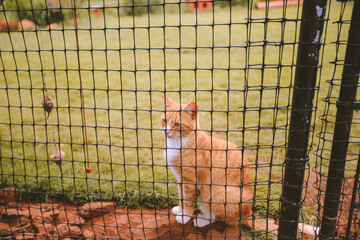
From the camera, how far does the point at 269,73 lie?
6.06m

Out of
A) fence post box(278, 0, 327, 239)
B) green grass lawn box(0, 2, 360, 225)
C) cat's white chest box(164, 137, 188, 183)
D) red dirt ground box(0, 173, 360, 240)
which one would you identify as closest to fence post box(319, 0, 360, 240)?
fence post box(278, 0, 327, 239)

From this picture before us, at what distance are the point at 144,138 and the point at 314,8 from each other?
3146mm

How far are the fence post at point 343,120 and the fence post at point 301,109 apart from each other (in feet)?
0.67

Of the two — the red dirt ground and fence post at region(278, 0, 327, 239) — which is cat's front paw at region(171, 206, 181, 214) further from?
fence post at region(278, 0, 327, 239)

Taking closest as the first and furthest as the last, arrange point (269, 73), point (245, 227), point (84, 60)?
point (245, 227), point (269, 73), point (84, 60)

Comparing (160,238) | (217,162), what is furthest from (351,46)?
(160,238)

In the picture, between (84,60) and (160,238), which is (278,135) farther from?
(84,60)

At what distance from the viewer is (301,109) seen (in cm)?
160

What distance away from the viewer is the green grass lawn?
1979 mm

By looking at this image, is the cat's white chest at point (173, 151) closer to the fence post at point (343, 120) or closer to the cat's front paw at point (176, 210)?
the cat's front paw at point (176, 210)

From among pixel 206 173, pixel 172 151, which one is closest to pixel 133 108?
pixel 172 151

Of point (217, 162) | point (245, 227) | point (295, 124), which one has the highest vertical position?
point (295, 124)

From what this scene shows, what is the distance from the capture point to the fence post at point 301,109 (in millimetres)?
1474

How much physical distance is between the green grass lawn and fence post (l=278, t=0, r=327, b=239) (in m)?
0.08
